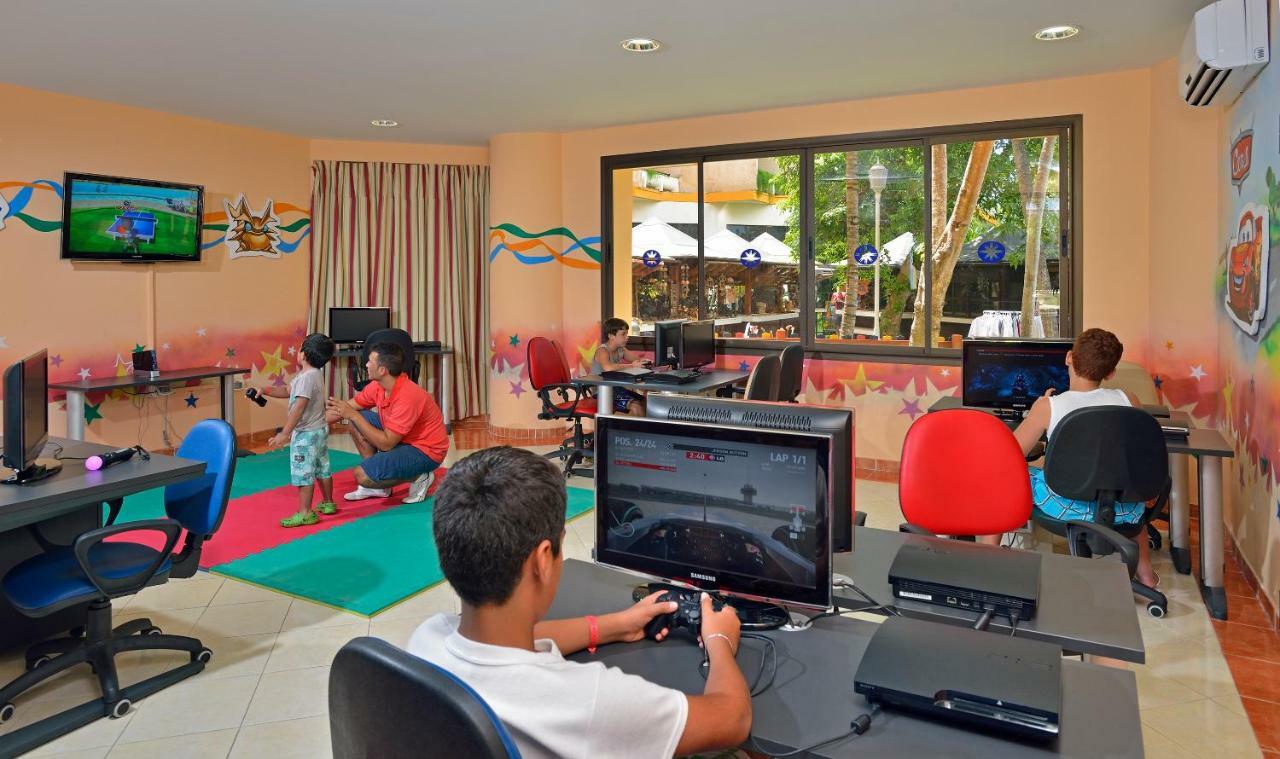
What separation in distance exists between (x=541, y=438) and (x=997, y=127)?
4.58 metres

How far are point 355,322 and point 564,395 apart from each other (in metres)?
2.51

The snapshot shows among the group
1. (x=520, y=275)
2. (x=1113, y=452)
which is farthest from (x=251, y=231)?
(x=1113, y=452)

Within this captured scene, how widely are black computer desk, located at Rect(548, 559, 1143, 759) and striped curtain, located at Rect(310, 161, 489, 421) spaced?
6803 millimetres

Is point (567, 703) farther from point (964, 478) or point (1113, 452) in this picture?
point (1113, 452)

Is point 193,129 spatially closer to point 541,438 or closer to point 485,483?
point 541,438

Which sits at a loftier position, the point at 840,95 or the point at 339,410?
the point at 840,95

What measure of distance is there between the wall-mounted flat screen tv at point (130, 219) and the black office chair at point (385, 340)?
1.57m

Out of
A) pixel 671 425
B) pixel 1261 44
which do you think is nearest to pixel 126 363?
pixel 671 425

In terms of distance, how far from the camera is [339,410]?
5129 millimetres

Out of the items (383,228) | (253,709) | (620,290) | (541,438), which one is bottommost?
(253,709)

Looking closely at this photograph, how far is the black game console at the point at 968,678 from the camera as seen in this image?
1370 millimetres

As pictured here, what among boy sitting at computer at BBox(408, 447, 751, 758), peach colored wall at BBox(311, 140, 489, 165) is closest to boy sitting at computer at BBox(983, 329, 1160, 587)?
boy sitting at computer at BBox(408, 447, 751, 758)

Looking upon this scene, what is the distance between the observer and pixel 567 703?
1219mm

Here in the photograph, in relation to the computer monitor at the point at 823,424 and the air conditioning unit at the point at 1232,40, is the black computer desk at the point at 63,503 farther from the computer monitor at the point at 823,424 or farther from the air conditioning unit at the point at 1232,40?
the air conditioning unit at the point at 1232,40
